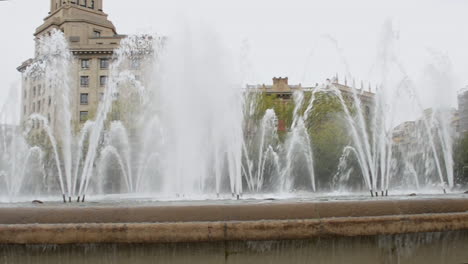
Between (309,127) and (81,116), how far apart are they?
97.2 feet

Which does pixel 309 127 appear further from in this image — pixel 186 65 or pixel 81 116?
pixel 81 116

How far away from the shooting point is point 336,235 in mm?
3896

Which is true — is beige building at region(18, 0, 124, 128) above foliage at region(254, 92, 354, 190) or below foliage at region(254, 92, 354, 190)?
above

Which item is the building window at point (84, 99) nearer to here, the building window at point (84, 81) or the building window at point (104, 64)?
the building window at point (84, 81)

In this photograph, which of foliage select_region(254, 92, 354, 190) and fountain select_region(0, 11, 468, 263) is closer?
fountain select_region(0, 11, 468, 263)

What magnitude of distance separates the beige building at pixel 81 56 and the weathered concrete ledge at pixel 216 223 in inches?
2045

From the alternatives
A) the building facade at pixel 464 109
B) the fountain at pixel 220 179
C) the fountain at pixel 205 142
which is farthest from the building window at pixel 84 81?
the building facade at pixel 464 109

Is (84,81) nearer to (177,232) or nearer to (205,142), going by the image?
(205,142)

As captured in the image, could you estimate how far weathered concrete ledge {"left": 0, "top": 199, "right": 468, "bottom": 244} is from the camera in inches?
148

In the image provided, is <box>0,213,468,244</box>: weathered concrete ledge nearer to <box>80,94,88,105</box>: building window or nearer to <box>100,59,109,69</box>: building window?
<box>80,94,88,105</box>: building window

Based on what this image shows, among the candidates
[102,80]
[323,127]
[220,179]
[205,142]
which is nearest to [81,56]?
[102,80]

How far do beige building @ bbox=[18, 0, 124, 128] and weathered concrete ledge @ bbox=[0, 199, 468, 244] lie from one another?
52.0 m

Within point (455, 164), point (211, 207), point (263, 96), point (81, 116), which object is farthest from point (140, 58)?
point (211, 207)

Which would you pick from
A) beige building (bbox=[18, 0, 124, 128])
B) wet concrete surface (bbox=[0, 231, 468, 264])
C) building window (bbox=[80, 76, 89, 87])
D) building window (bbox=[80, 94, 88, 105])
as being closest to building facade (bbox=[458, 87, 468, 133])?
beige building (bbox=[18, 0, 124, 128])
